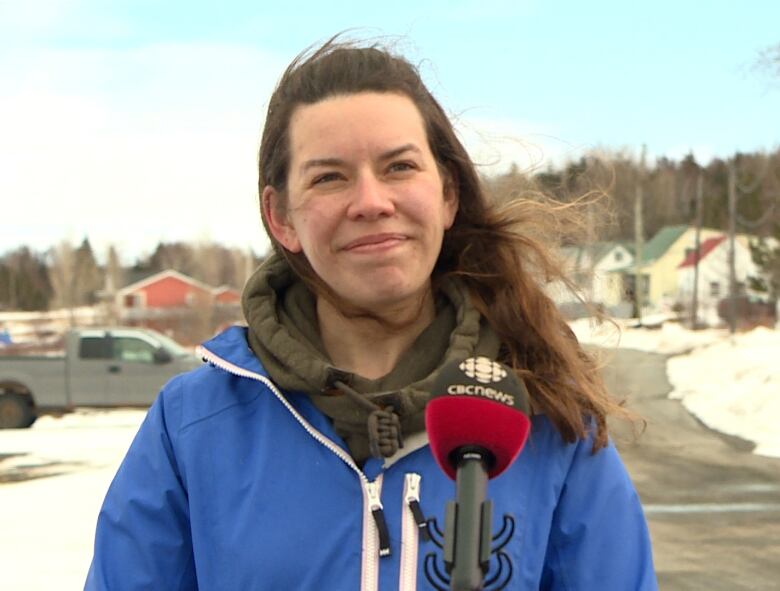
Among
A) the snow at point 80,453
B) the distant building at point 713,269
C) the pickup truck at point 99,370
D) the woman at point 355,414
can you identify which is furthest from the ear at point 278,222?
the distant building at point 713,269

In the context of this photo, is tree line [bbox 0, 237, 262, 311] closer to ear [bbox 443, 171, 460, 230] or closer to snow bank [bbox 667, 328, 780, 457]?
snow bank [bbox 667, 328, 780, 457]

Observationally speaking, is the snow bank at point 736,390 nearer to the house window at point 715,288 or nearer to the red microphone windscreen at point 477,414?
the red microphone windscreen at point 477,414

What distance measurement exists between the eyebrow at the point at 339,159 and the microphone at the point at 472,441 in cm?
59

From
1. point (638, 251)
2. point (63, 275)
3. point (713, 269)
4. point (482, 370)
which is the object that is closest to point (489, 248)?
point (482, 370)

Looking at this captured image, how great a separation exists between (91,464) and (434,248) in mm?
11517

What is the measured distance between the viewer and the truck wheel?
18875 mm

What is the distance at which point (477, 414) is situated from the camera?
4.98ft

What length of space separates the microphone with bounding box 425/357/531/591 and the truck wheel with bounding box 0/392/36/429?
18.6 metres

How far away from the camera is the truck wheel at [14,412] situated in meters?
18.9

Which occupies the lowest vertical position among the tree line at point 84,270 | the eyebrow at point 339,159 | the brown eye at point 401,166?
the tree line at point 84,270

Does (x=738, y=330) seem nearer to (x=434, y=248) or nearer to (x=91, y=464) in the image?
(x=91, y=464)

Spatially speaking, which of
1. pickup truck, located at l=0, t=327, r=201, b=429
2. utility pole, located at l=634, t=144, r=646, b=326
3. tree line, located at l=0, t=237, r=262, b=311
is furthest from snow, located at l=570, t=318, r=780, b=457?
tree line, located at l=0, t=237, r=262, b=311

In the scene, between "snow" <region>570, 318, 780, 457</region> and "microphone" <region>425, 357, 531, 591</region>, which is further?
"snow" <region>570, 318, 780, 457</region>

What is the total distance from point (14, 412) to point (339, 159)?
18225 millimetres
